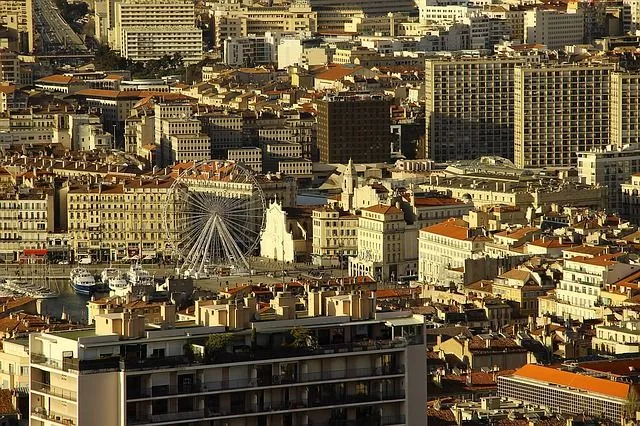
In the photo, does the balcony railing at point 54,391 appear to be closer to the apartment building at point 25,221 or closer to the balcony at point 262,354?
the balcony at point 262,354

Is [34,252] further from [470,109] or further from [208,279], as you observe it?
[470,109]

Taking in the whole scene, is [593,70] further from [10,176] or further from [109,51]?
[109,51]

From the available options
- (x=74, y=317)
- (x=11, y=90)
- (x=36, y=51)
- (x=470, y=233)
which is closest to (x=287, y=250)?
(x=470, y=233)

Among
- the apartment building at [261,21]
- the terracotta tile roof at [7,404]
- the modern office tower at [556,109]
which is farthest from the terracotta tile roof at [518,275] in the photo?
the apartment building at [261,21]

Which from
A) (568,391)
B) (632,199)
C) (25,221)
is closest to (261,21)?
(25,221)

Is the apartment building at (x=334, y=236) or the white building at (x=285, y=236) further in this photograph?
the white building at (x=285, y=236)

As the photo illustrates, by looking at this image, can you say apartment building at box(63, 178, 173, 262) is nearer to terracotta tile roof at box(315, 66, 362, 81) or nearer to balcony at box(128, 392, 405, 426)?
terracotta tile roof at box(315, 66, 362, 81)

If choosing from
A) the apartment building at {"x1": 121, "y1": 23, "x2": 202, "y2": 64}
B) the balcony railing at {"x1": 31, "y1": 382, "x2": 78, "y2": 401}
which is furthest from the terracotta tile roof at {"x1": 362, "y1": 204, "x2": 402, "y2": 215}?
the apartment building at {"x1": 121, "y1": 23, "x2": 202, "y2": 64}
